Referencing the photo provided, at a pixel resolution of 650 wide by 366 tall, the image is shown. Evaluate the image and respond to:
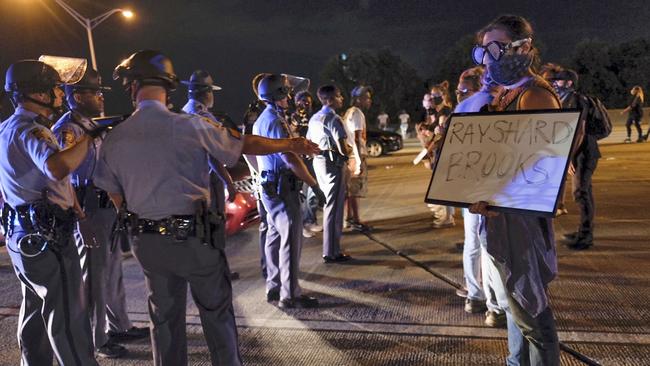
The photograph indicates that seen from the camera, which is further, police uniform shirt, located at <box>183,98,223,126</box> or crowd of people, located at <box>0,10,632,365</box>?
police uniform shirt, located at <box>183,98,223,126</box>

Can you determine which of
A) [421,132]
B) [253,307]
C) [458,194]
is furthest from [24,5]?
[458,194]

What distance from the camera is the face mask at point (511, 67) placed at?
2.57 metres

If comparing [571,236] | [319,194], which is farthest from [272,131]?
[571,236]

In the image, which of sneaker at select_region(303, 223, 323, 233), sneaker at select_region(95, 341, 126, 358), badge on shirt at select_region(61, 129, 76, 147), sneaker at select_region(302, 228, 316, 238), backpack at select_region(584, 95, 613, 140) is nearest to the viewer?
badge on shirt at select_region(61, 129, 76, 147)

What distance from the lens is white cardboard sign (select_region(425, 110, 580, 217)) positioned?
2.30 meters

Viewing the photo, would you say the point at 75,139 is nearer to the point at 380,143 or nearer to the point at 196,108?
the point at 196,108

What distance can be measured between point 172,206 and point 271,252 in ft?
7.35

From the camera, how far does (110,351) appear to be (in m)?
3.90

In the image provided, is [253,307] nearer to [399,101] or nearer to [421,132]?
[421,132]

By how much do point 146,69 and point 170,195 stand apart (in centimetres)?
71

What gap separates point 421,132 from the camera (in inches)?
313

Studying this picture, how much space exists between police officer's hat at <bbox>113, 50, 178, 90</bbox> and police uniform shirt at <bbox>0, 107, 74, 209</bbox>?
1.90ft

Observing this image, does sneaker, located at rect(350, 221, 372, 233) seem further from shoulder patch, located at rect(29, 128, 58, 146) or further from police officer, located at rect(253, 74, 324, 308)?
shoulder patch, located at rect(29, 128, 58, 146)

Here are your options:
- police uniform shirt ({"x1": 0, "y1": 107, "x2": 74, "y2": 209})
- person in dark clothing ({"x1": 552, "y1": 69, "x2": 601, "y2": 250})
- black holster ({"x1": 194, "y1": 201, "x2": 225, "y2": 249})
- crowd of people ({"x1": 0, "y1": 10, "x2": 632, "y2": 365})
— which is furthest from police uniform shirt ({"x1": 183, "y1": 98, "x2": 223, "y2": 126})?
person in dark clothing ({"x1": 552, "y1": 69, "x2": 601, "y2": 250})
